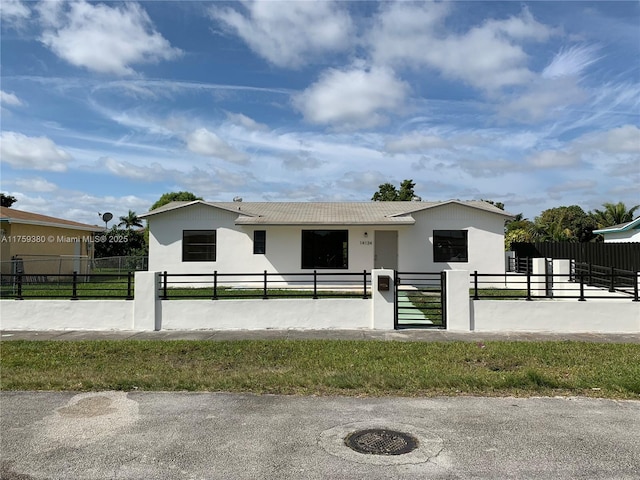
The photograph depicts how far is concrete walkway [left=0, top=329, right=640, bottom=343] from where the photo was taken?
916 cm

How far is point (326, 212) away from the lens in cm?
1973

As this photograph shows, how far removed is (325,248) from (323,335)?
8972mm

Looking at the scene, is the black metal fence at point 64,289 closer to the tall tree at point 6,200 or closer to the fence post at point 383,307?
the fence post at point 383,307

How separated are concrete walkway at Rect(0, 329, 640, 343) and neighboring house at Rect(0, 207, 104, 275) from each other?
29.5ft

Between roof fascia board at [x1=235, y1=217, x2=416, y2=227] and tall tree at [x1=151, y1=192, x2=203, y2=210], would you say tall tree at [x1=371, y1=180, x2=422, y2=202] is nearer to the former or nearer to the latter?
tall tree at [x1=151, y1=192, x2=203, y2=210]

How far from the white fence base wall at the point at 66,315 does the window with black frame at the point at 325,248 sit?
28.6ft

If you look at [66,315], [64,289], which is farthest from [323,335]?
[64,289]

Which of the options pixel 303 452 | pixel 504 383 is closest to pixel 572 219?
pixel 504 383

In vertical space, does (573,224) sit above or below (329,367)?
above

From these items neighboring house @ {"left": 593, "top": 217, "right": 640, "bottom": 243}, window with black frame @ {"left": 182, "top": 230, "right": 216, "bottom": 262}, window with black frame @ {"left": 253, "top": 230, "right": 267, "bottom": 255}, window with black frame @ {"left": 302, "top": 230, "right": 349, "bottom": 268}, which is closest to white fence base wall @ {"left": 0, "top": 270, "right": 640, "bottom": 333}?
window with black frame @ {"left": 302, "top": 230, "right": 349, "bottom": 268}

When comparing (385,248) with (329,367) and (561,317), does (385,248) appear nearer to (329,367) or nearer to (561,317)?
(561,317)

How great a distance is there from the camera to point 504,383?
600 cm

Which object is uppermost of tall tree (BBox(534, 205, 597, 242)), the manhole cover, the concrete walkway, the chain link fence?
tall tree (BBox(534, 205, 597, 242))

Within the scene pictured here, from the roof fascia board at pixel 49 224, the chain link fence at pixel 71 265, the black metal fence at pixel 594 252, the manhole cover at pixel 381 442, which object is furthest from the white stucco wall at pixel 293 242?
the manhole cover at pixel 381 442
